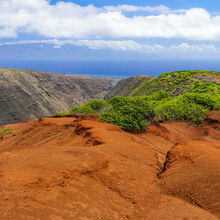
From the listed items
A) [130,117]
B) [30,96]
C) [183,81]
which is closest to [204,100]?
[130,117]

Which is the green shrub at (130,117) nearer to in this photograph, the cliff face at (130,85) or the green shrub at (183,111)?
the green shrub at (183,111)

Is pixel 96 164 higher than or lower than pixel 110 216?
higher

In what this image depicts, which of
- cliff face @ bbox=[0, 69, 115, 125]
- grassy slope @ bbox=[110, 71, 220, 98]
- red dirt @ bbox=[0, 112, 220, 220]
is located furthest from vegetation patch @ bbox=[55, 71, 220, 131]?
cliff face @ bbox=[0, 69, 115, 125]

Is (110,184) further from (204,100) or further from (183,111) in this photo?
(204,100)

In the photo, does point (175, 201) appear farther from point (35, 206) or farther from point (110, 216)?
point (35, 206)

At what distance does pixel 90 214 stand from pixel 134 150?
3915 millimetres

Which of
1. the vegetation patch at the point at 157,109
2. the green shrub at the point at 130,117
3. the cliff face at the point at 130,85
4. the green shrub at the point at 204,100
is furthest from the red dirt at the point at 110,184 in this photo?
the cliff face at the point at 130,85

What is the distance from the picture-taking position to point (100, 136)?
881 cm

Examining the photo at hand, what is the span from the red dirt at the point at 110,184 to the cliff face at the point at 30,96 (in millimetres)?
58585

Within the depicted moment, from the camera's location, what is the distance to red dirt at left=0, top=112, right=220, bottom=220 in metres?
4.14

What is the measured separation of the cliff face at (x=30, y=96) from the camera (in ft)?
203

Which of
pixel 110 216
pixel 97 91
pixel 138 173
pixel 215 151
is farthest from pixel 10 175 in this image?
pixel 97 91

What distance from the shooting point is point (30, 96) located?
70.4m

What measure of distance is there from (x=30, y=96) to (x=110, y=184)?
232ft
